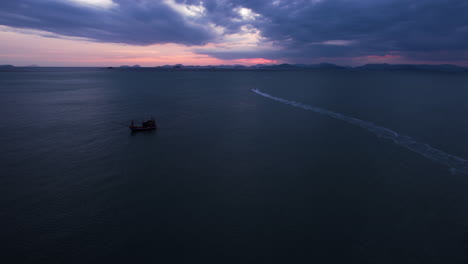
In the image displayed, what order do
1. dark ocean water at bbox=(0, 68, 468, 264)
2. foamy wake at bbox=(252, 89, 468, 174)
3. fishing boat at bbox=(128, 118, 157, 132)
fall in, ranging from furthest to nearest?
fishing boat at bbox=(128, 118, 157, 132), foamy wake at bbox=(252, 89, 468, 174), dark ocean water at bbox=(0, 68, 468, 264)

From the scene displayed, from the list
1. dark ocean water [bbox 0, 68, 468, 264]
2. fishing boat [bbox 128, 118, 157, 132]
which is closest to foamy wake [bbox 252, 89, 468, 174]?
dark ocean water [bbox 0, 68, 468, 264]

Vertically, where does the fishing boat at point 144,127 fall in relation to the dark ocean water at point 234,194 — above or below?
above

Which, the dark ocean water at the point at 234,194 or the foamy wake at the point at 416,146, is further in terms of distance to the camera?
the foamy wake at the point at 416,146

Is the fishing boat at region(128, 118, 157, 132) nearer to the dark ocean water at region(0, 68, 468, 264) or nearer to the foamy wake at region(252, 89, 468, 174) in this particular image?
the dark ocean water at region(0, 68, 468, 264)

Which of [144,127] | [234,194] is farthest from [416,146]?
[144,127]

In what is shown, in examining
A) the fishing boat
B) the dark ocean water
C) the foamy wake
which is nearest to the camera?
the dark ocean water

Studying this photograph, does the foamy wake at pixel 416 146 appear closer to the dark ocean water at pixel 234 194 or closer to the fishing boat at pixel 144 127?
the dark ocean water at pixel 234 194

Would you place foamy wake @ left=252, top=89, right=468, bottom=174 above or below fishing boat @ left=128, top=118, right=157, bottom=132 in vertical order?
below

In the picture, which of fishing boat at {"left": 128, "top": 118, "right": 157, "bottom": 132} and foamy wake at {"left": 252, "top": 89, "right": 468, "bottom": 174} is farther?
fishing boat at {"left": 128, "top": 118, "right": 157, "bottom": 132}

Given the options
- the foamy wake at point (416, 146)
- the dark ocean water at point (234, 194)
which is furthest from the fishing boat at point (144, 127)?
the foamy wake at point (416, 146)
